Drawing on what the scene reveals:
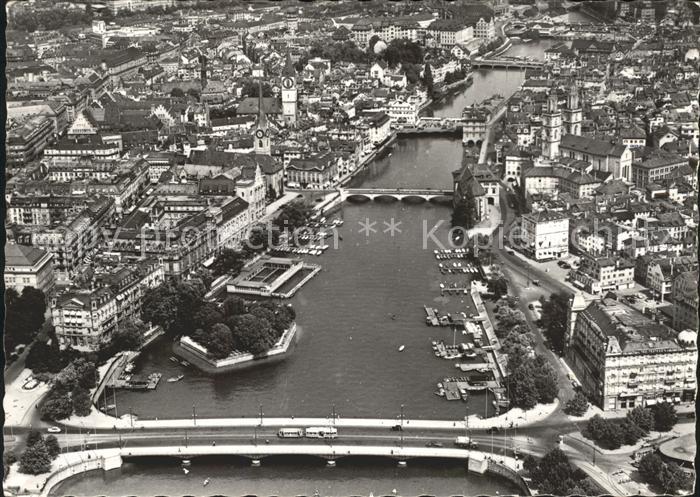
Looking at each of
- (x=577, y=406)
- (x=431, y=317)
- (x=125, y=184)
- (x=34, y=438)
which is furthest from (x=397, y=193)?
(x=34, y=438)

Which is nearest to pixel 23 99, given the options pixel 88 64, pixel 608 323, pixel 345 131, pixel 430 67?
pixel 88 64

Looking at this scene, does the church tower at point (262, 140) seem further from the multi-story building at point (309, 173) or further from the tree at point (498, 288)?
the tree at point (498, 288)

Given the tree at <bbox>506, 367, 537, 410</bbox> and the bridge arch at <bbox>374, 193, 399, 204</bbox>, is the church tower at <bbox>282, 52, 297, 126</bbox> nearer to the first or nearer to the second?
the bridge arch at <bbox>374, 193, 399, 204</bbox>

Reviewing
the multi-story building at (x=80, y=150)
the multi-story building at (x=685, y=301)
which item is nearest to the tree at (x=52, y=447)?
the multi-story building at (x=685, y=301)

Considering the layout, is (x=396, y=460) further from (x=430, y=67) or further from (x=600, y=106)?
(x=430, y=67)

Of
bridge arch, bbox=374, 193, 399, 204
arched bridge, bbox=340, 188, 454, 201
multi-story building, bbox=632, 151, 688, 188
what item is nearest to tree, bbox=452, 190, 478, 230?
arched bridge, bbox=340, 188, 454, 201

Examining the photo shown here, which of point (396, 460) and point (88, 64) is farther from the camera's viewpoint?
point (88, 64)

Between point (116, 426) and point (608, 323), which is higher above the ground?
point (608, 323)
